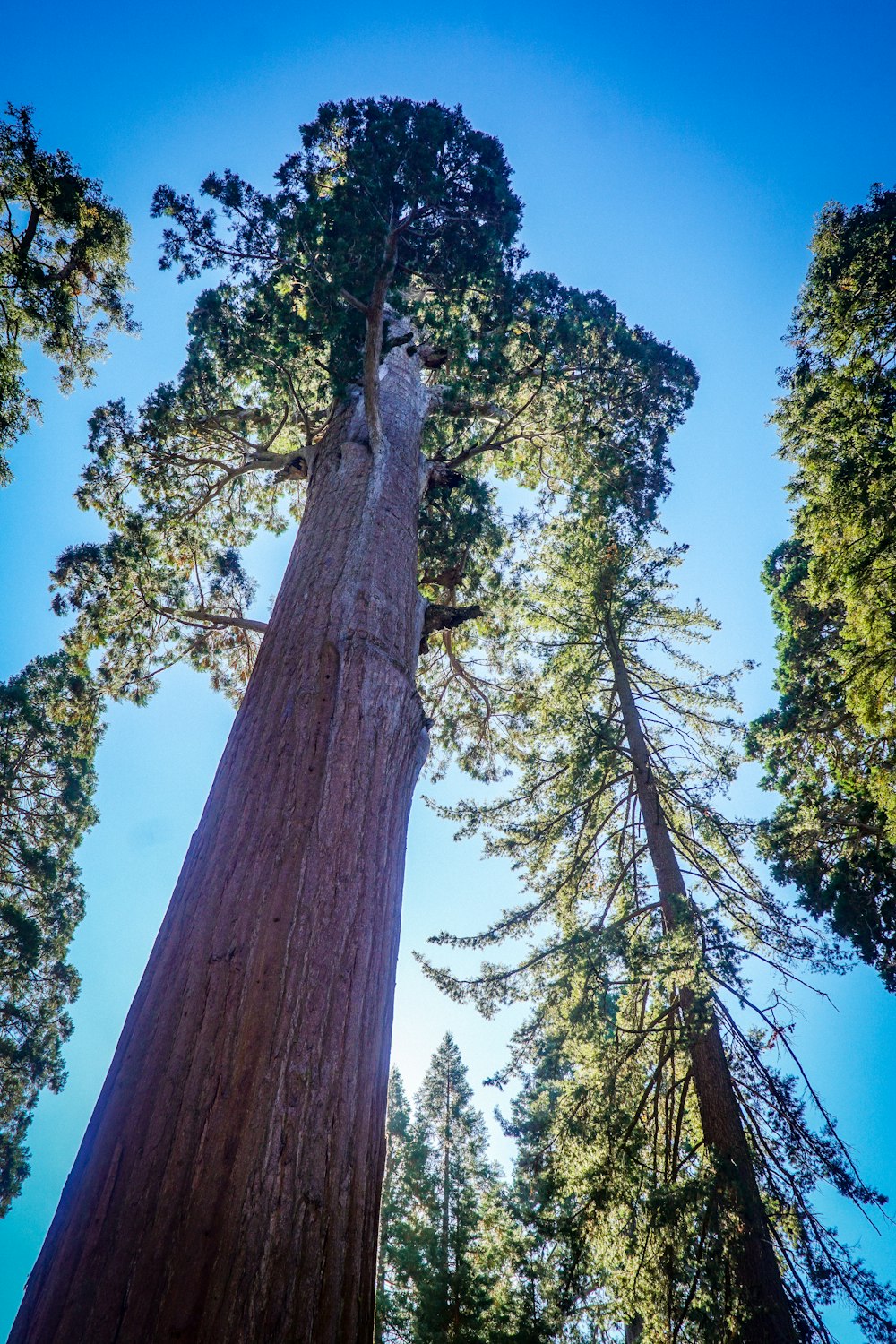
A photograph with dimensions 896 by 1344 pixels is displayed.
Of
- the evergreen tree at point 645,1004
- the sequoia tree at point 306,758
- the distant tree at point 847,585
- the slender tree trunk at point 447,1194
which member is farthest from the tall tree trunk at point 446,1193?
the sequoia tree at point 306,758

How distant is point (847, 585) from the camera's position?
6.51m

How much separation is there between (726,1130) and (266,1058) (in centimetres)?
629

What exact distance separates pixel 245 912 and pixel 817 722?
395 inches

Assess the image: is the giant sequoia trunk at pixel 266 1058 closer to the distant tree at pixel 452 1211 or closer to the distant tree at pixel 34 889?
the distant tree at pixel 452 1211

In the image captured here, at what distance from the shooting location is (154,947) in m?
2.00

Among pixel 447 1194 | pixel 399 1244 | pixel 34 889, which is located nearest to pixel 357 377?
pixel 34 889

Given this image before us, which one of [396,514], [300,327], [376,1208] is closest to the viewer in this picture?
[376,1208]

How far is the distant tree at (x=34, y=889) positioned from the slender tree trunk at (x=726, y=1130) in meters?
10.5

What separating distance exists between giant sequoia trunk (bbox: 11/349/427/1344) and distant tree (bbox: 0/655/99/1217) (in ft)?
38.7

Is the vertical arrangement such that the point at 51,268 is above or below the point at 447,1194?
above

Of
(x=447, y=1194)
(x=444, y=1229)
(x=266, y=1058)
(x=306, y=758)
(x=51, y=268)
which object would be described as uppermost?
(x=51, y=268)

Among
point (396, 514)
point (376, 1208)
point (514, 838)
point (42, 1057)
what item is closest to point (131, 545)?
point (396, 514)

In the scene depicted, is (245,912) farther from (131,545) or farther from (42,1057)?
(42,1057)

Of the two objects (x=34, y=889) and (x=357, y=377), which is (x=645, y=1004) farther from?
(x=34, y=889)
